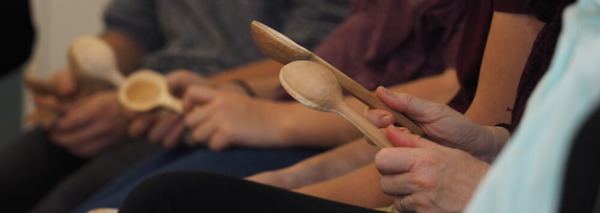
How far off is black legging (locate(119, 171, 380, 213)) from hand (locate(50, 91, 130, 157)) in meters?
0.70

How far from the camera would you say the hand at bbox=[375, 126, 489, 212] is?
549 millimetres

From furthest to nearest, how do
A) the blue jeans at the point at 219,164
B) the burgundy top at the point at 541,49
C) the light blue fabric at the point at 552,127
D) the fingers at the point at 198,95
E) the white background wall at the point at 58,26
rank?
the white background wall at the point at 58,26 → the fingers at the point at 198,95 → the blue jeans at the point at 219,164 → the burgundy top at the point at 541,49 → the light blue fabric at the point at 552,127

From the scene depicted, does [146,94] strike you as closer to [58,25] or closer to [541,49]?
[541,49]

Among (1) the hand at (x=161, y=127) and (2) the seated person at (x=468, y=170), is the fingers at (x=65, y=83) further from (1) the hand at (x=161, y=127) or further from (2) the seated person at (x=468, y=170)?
(2) the seated person at (x=468, y=170)

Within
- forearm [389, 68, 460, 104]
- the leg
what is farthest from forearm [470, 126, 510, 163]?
the leg

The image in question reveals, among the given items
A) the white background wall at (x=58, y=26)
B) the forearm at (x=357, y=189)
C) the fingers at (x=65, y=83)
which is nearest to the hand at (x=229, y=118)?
the forearm at (x=357, y=189)

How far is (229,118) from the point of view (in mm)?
987

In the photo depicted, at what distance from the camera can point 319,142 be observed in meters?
0.93

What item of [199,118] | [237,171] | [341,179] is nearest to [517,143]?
[341,179]

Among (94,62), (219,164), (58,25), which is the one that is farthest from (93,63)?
(58,25)

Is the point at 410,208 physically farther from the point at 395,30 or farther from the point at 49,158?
the point at 49,158

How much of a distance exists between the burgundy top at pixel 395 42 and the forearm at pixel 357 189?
0.15 metres

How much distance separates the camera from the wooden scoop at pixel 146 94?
3.61ft

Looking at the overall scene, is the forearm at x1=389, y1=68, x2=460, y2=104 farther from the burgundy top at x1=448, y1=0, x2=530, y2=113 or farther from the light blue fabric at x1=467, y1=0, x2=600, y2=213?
the light blue fabric at x1=467, y1=0, x2=600, y2=213
